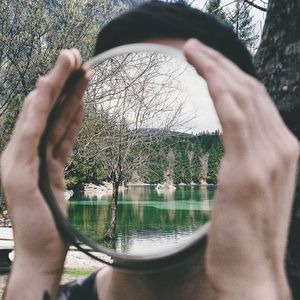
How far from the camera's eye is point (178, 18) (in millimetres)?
762

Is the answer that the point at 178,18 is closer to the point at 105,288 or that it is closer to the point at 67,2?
the point at 105,288

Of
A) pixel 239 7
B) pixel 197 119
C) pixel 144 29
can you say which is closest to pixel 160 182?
pixel 197 119

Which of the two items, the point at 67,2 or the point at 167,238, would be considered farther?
the point at 67,2

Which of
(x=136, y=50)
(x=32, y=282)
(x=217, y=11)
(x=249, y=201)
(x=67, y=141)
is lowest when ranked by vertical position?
(x=32, y=282)

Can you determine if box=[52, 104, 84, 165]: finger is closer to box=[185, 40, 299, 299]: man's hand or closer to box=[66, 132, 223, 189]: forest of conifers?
box=[66, 132, 223, 189]: forest of conifers

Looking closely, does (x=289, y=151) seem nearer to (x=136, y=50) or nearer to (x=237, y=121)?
(x=237, y=121)

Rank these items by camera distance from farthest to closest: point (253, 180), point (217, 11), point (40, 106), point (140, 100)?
1. point (217, 11)
2. point (140, 100)
3. point (40, 106)
4. point (253, 180)

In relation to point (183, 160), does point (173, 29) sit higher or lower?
higher

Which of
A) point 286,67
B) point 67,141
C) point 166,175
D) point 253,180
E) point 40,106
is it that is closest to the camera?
point 253,180

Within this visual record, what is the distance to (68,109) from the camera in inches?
30.2

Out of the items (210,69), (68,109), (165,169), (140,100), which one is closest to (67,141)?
(68,109)

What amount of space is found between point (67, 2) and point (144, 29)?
12.8m

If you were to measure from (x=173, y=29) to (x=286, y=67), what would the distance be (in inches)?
14.7

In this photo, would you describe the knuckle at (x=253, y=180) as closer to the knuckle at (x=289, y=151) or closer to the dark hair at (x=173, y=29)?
the knuckle at (x=289, y=151)
